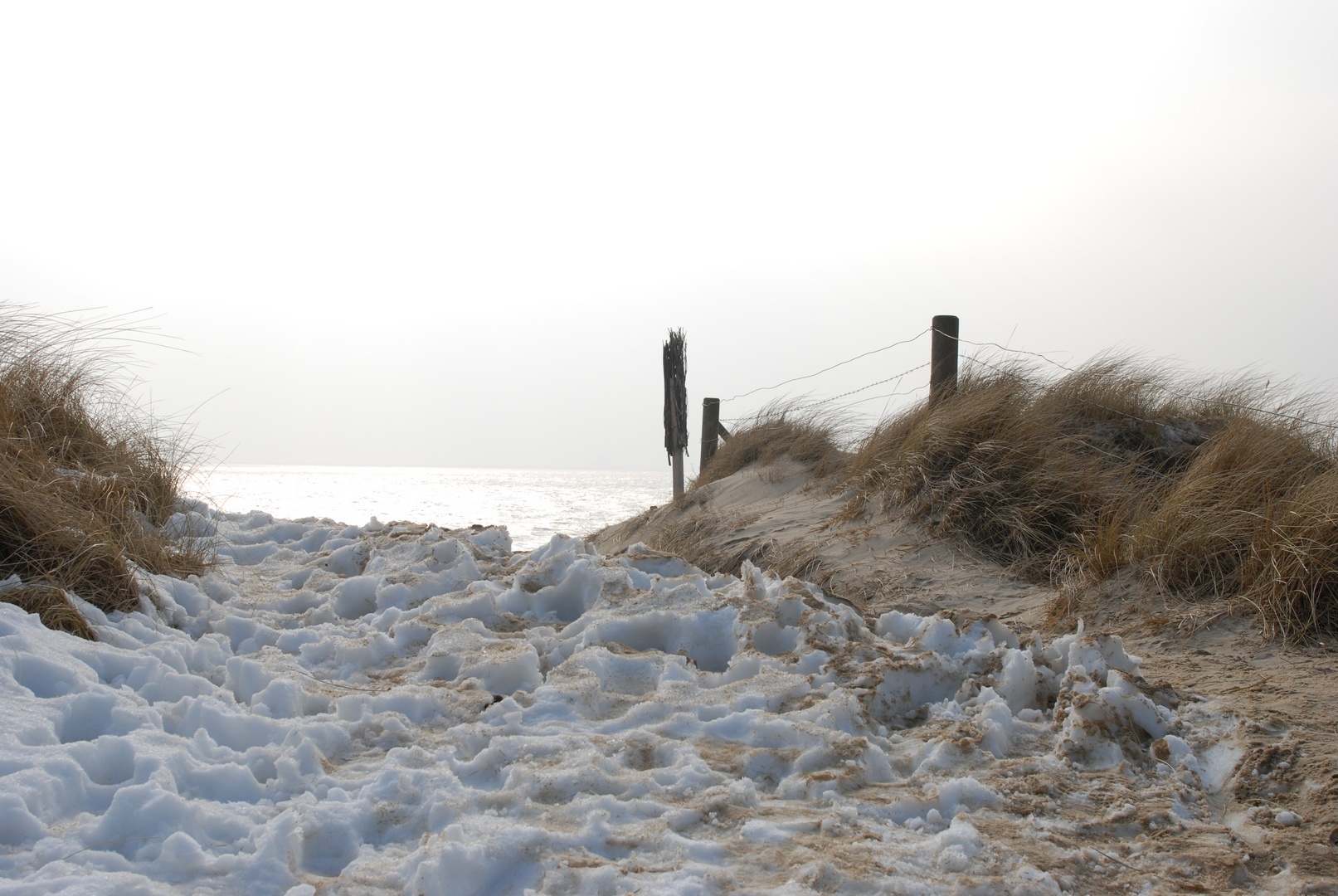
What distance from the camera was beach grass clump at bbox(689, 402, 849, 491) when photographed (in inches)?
289

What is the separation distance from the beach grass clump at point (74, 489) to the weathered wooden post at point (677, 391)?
6.35m

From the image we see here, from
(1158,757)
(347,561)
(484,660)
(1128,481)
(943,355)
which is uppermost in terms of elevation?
(943,355)

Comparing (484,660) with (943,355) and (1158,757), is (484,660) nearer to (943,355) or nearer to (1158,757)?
(1158,757)

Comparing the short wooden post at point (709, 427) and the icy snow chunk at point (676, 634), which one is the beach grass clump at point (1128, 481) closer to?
the icy snow chunk at point (676, 634)

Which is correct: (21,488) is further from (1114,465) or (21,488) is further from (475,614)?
(1114,465)

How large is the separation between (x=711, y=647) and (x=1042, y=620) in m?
1.72

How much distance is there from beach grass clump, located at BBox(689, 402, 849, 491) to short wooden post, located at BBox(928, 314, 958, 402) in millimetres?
1173

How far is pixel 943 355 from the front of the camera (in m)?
6.02

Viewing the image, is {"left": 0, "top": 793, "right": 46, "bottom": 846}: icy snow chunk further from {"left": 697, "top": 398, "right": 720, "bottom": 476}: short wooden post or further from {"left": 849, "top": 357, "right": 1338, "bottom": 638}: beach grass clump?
{"left": 697, "top": 398, "right": 720, "bottom": 476}: short wooden post

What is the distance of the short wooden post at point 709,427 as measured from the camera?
31.3 ft

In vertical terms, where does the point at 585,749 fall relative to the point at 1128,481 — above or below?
below

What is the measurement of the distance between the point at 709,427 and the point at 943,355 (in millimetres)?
3914

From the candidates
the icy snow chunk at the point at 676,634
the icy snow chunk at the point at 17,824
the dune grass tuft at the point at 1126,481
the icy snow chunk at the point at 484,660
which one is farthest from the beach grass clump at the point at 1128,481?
the icy snow chunk at the point at 17,824

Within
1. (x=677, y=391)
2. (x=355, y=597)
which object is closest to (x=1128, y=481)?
(x=355, y=597)
